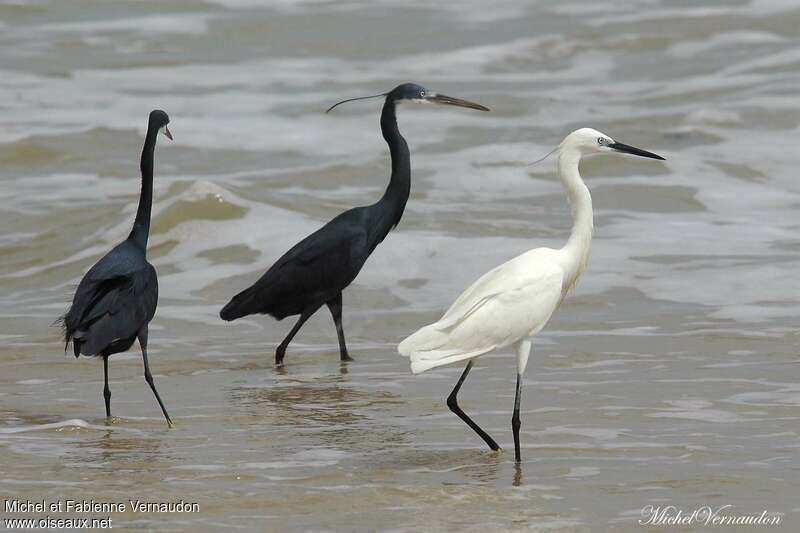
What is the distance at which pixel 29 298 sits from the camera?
10.6 meters

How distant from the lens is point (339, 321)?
868 cm

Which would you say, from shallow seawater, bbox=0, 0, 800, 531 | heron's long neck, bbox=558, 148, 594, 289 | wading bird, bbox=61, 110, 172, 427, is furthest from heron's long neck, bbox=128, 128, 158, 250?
heron's long neck, bbox=558, 148, 594, 289

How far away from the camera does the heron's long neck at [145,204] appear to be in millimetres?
7259

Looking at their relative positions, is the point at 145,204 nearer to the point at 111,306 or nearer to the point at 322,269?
the point at 111,306

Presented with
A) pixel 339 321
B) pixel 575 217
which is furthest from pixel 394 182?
pixel 575 217

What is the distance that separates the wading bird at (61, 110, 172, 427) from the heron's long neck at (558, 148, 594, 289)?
199cm

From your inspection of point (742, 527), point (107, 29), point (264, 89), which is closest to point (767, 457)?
point (742, 527)

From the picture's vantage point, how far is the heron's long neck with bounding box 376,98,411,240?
892cm

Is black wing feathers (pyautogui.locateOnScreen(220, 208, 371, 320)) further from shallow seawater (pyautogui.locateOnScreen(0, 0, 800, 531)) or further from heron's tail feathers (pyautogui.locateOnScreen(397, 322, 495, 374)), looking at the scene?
heron's tail feathers (pyautogui.locateOnScreen(397, 322, 495, 374))

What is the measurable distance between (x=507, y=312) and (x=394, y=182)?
3123 millimetres

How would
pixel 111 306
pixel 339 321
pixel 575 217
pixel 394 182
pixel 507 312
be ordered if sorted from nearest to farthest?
1. pixel 507 312
2. pixel 575 217
3. pixel 111 306
4. pixel 339 321
5. pixel 394 182

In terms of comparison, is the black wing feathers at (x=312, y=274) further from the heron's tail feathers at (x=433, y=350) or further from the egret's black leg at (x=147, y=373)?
the heron's tail feathers at (x=433, y=350)
